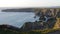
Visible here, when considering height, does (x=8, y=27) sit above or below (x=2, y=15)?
below

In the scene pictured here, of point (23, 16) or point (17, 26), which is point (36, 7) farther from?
point (17, 26)

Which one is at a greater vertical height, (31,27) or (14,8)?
(14,8)

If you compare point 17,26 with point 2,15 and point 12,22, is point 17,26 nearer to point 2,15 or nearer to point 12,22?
point 12,22

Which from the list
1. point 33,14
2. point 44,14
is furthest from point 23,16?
point 44,14

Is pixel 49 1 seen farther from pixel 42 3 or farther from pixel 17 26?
pixel 17 26

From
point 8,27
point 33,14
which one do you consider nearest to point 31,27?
point 33,14

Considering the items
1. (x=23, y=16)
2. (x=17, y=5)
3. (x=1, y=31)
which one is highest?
(x=17, y=5)
